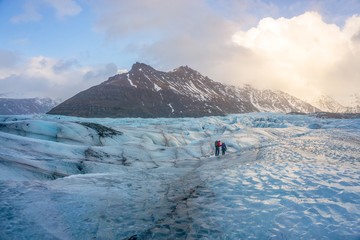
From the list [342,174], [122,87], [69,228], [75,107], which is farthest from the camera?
[122,87]

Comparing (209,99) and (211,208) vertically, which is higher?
(209,99)

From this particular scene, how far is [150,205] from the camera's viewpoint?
9523 mm

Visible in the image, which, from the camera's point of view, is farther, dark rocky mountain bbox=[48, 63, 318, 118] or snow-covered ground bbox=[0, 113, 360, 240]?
dark rocky mountain bbox=[48, 63, 318, 118]

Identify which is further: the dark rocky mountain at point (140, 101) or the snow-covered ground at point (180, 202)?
the dark rocky mountain at point (140, 101)

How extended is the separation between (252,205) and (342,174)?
19.1 feet

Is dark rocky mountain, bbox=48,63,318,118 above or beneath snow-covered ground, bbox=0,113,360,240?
above

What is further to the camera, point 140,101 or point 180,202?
point 140,101

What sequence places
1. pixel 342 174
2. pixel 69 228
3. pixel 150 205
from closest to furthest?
pixel 69 228
pixel 150 205
pixel 342 174

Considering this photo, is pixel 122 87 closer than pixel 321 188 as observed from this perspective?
No

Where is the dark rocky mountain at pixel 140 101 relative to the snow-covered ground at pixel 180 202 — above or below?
above

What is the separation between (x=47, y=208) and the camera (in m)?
8.55

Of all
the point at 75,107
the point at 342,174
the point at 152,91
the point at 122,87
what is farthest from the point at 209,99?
the point at 342,174

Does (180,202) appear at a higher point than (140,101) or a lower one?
lower

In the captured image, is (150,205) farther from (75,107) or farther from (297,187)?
(75,107)
